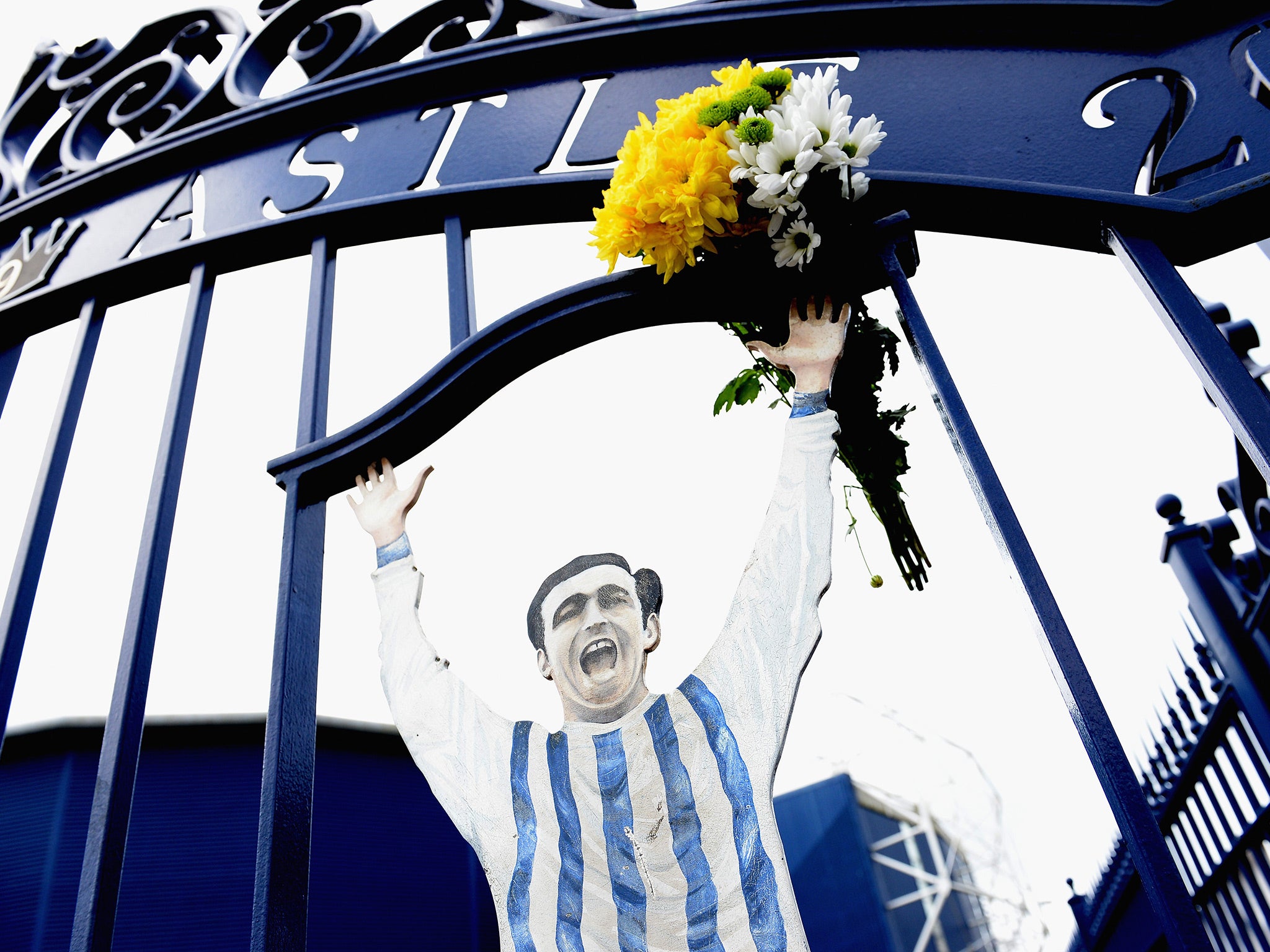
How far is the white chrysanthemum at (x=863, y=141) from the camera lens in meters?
1.41

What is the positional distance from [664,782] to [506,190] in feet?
3.89

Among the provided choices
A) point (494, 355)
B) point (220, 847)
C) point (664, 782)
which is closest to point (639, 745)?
point (664, 782)

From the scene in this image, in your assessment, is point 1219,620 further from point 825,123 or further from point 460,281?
point 460,281

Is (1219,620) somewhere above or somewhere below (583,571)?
above

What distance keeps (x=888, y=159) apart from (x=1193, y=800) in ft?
7.56

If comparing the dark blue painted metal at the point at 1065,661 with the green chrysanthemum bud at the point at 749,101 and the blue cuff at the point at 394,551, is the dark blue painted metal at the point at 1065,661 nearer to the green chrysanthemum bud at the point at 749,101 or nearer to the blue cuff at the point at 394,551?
the green chrysanthemum bud at the point at 749,101

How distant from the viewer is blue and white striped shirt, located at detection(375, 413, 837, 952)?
115 cm

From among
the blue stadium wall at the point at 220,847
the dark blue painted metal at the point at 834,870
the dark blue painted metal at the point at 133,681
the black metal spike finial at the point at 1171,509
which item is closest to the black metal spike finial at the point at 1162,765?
the black metal spike finial at the point at 1171,509

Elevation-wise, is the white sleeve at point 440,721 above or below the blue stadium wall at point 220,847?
below

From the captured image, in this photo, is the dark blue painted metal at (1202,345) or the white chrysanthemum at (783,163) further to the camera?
the white chrysanthemum at (783,163)

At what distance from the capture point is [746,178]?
56.9 inches

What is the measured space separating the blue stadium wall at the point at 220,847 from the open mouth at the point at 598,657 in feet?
20.5

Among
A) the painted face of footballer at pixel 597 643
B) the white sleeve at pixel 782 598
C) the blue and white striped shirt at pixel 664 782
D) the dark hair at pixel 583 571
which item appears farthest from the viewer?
the dark hair at pixel 583 571

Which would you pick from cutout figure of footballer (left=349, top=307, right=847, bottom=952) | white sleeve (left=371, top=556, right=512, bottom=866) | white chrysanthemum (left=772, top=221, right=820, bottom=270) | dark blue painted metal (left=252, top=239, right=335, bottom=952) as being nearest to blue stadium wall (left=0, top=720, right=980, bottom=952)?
dark blue painted metal (left=252, top=239, right=335, bottom=952)
